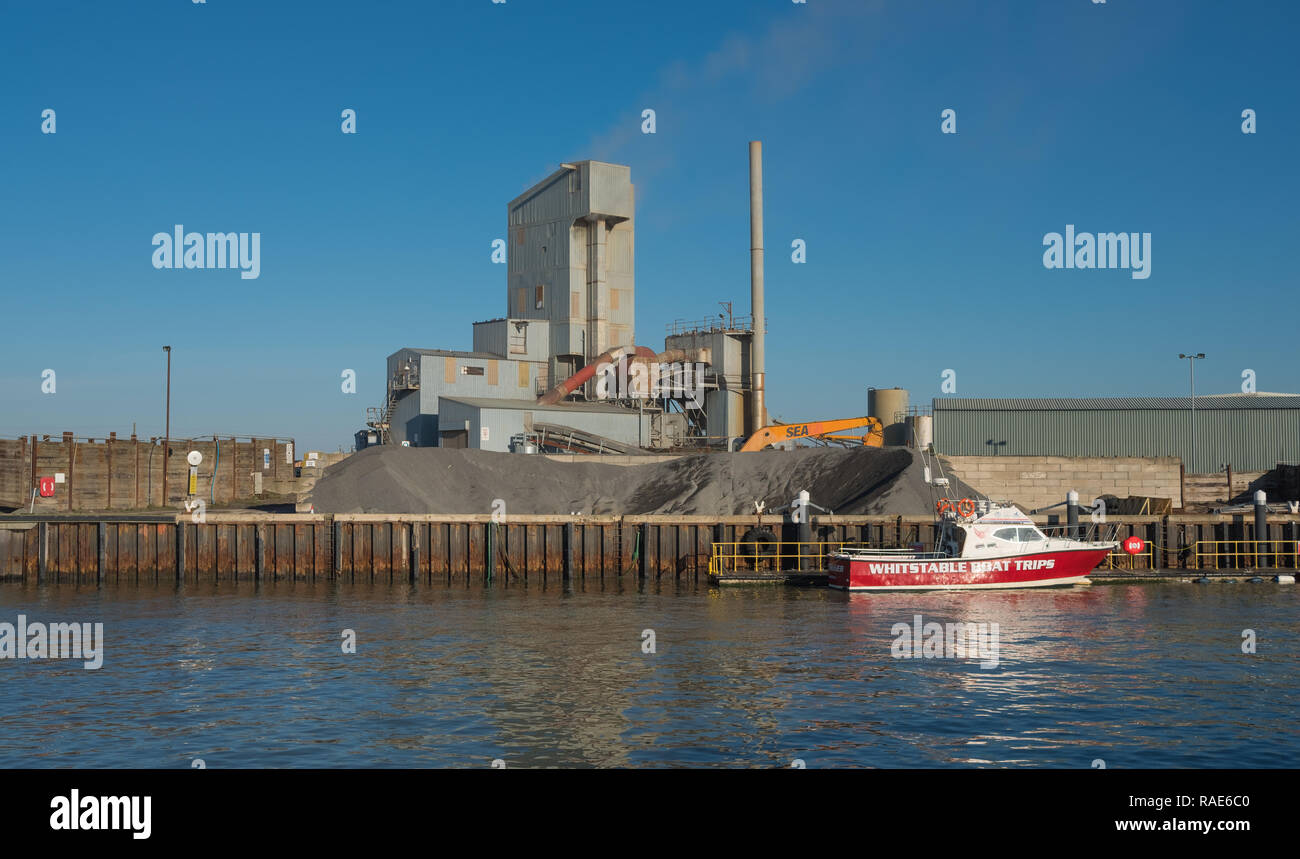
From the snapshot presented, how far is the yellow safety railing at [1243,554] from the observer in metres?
49.1

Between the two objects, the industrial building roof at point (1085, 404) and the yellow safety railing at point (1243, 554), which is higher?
the industrial building roof at point (1085, 404)

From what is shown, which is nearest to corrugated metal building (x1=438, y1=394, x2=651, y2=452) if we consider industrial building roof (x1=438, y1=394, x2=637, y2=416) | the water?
industrial building roof (x1=438, y1=394, x2=637, y2=416)

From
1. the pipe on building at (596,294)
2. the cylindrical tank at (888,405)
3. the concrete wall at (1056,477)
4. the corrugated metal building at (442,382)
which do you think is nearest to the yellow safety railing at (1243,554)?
the concrete wall at (1056,477)

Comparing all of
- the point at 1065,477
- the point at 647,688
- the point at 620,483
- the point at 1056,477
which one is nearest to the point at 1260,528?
the point at 1065,477

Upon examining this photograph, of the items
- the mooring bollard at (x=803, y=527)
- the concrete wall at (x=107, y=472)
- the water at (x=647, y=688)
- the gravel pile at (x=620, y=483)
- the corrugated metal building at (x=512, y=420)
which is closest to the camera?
the water at (x=647, y=688)

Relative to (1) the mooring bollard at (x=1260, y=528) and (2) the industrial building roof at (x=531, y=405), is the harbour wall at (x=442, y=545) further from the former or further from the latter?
(2) the industrial building roof at (x=531, y=405)

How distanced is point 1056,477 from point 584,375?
1431 inches

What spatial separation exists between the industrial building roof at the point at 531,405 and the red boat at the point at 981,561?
36116 millimetres

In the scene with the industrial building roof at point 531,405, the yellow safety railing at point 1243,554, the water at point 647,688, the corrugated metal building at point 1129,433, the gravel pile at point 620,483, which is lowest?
the water at point 647,688

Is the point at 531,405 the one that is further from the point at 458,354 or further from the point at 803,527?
the point at 803,527

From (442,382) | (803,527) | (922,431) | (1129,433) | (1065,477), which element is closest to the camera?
(803,527)

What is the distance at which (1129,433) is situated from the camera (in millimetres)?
69062
